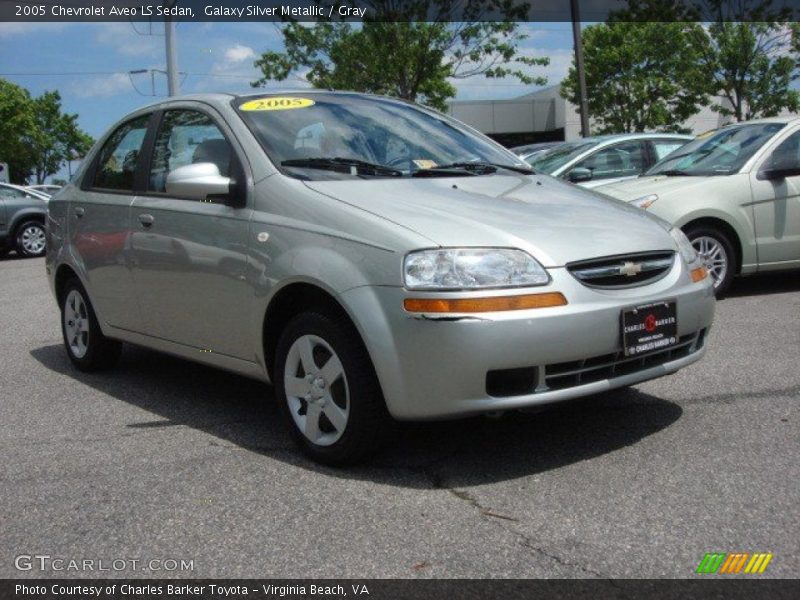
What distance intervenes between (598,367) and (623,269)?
0.42 metres

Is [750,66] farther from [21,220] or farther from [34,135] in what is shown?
[34,135]

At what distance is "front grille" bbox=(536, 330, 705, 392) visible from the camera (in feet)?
12.0

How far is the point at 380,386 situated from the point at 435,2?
23.1 m

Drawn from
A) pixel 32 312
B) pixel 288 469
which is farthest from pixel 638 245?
pixel 32 312

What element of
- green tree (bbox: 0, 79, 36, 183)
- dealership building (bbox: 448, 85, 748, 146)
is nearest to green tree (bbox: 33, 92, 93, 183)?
green tree (bbox: 0, 79, 36, 183)

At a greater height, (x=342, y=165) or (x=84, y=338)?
(x=342, y=165)

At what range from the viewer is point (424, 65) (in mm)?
26000

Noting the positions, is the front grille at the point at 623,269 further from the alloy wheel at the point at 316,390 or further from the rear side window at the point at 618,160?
the rear side window at the point at 618,160

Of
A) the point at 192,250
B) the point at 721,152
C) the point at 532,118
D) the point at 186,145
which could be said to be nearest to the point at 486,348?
the point at 192,250

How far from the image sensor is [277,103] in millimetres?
4773

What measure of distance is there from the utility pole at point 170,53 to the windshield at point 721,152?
18.7 metres

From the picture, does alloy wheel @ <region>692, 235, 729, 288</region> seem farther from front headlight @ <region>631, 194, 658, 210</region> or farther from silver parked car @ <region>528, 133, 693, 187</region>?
silver parked car @ <region>528, 133, 693, 187</region>

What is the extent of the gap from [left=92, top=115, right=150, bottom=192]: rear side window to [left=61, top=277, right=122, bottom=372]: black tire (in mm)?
744

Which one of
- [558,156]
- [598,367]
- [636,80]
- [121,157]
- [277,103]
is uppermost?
[636,80]
